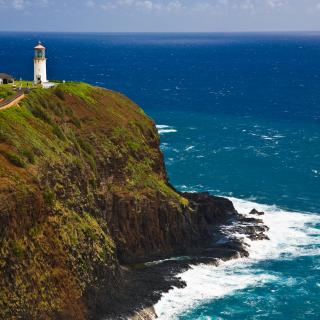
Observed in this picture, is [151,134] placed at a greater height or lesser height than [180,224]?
greater

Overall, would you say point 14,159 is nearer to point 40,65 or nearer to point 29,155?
point 29,155

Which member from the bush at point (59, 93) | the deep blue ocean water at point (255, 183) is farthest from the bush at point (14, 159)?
the bush at point (59, 93)

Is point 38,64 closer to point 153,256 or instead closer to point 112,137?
point 112,137

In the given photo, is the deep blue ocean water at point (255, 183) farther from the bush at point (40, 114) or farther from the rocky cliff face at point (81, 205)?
the bush at point (40, 114)

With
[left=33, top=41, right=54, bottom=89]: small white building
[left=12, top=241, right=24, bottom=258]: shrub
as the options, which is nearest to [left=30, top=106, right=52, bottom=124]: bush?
[left=33, top=41, right=54, bottom=89]: small white building

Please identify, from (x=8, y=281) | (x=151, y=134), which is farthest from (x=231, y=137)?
(x=8, y=281)
